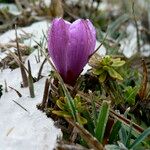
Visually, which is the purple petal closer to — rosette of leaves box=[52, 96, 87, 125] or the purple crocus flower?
the purple crocus flower

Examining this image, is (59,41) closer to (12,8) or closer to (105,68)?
(105,68)

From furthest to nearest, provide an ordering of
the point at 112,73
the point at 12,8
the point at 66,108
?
the point at 12,8, the point at 112,73, the point at 66,108

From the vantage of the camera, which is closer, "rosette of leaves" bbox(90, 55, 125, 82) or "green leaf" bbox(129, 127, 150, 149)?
"green leaf" bbox(129, 127, 150, 149)

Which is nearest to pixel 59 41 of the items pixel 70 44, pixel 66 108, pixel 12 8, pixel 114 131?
pixel 70 44

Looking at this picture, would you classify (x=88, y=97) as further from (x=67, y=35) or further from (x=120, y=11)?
(x=120, y=11)

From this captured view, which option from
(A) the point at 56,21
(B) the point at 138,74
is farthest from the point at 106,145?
(B) the point at 138,74

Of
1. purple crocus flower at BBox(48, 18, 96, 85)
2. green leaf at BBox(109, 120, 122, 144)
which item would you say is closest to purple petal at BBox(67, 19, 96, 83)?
purple crocus flower at BBox(48, 18, 96, 85)

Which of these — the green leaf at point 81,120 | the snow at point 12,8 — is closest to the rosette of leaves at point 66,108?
the green leaf at point 81,120

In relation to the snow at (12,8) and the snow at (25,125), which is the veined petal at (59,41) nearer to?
the snow at (25,125)
